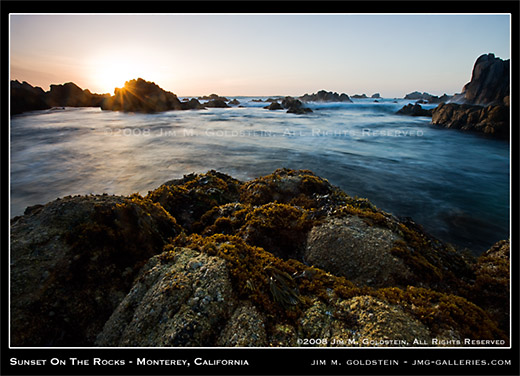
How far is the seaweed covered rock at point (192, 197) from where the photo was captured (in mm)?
5734

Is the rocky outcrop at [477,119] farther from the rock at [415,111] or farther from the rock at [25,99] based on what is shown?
the rock at [25,99]

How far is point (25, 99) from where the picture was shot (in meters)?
44.8

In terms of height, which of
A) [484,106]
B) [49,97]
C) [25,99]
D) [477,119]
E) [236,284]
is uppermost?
[49,97]

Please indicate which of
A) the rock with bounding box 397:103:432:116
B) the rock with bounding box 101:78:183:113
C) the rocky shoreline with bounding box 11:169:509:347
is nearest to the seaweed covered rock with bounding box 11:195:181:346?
the rocky shoreline with bounding box 11:169:509:347

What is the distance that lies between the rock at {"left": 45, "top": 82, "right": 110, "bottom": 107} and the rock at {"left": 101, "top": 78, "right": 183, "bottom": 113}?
3366 millimetres

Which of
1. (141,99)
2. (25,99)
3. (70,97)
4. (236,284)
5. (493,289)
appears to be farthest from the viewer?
(70,97)

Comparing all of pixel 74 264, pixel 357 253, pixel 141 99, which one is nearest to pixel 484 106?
pixel 357 253

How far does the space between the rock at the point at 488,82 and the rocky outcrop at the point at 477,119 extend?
6.83m

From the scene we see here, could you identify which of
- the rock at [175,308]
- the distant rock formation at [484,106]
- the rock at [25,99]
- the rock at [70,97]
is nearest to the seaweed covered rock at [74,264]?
the rock at [175,308]

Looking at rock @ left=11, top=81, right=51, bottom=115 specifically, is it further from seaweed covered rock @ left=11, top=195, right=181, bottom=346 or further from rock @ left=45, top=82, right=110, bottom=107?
seaweed covered rock @ left=11, top=195, right=181, bottom=346

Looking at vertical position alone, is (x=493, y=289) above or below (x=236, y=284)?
below

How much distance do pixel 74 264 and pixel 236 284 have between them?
2.06 m

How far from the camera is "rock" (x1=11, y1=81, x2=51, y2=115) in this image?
41.4 meters

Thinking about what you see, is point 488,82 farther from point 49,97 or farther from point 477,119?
point 49,97
